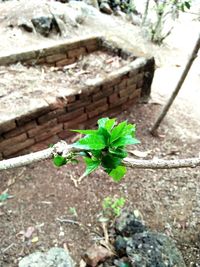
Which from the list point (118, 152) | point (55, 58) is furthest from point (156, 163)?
point (55, 58)

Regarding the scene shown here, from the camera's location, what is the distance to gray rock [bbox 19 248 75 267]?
2020 millimetres

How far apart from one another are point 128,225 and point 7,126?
50.6 inches

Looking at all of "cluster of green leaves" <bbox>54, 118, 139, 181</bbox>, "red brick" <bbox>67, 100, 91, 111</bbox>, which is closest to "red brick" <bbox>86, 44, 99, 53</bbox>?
"red brick" <bbox>67, 100, 91, 111</bbox>

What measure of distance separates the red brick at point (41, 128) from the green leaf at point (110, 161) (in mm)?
1938

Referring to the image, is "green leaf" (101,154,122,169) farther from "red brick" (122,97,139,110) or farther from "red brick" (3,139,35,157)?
"red brick" (122,97,139,110)

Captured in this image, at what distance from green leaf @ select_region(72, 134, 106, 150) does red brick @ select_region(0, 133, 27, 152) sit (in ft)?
6.28

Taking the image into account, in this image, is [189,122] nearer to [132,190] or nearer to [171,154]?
[171,154]

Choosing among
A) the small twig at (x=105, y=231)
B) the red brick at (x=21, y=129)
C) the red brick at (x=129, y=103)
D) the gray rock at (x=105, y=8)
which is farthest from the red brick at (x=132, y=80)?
the gray rock at (x=105, y=8)

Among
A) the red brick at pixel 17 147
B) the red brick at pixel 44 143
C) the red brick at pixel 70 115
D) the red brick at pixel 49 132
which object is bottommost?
the red brick at pixel 44 143

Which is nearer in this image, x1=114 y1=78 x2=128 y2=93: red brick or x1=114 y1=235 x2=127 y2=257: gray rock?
x1=114 y1=235 x2=127 y2=257: gray rock

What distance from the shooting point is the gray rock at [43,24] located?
Answer: 3836mm

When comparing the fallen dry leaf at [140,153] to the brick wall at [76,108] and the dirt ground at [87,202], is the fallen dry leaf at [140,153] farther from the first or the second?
the brick wall at [76,108]

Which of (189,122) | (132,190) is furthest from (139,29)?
(132,190)

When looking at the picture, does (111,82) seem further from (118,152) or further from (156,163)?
(118,152)
